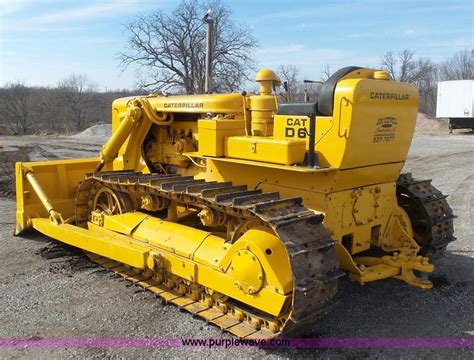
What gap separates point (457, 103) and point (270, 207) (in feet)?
98.3

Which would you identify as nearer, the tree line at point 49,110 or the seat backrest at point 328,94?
the seat backrest at point 328,94

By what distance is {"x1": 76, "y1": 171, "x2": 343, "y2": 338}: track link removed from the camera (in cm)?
373

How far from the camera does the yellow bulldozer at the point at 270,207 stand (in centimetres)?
403

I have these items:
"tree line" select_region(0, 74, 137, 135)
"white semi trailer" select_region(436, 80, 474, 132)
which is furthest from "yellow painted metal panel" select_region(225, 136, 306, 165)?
"tree line" select_region(0, 74, 137, 135)

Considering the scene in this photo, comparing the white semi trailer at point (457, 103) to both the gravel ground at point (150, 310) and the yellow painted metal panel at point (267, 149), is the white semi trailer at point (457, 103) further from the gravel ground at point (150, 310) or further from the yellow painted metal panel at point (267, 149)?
the yellow painted metal panel at point (267, 149)

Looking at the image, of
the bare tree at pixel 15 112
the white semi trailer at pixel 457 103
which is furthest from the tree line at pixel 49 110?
the white semi trailer at pixel 457 103

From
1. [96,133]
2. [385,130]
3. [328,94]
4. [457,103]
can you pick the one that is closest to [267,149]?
[328,94]

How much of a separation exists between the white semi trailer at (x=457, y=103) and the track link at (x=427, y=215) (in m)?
26.7

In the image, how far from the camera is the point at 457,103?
3027 centimetres

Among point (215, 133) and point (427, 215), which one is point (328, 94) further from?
point (427, 215)

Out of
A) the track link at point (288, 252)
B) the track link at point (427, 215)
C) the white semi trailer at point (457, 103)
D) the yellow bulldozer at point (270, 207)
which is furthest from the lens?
the white semi trailer at point (457, 103)

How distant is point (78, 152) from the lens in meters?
22.2

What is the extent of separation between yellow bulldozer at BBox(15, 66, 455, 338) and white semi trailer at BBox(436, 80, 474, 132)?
2693 centimetres

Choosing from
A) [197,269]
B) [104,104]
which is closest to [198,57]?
[104,104]
